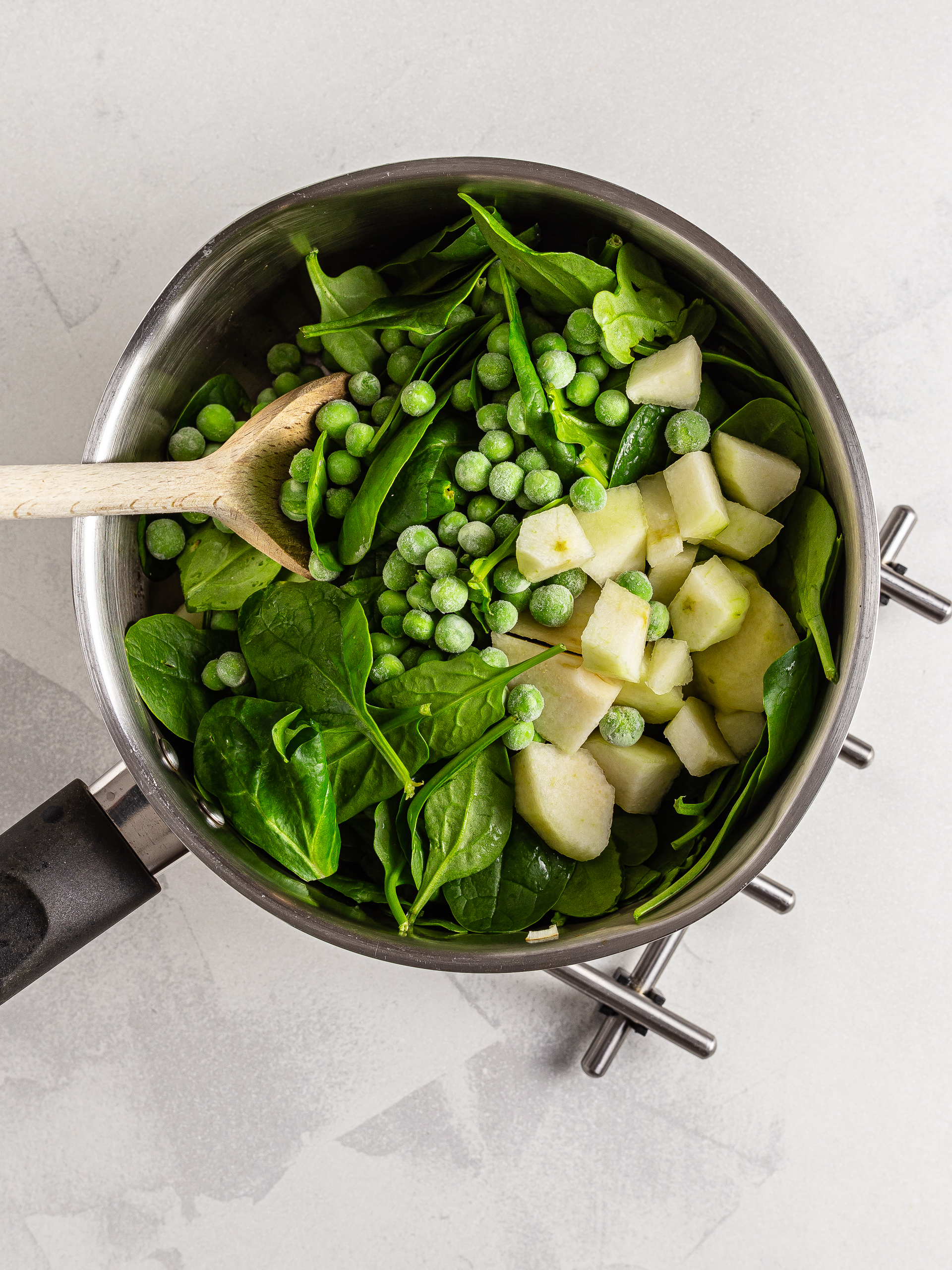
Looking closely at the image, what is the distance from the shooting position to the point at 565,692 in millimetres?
910

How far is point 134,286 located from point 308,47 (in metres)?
0.37

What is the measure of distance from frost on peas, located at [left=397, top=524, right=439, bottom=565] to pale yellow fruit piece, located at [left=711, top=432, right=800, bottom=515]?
0.98ft

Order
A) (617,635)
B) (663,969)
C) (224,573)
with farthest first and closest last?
(663,969)
(224,573)
(617,635)

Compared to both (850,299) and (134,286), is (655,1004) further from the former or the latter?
(134,286)

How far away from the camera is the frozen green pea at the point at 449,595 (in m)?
0.89

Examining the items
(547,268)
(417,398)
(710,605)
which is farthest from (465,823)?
(547,268)

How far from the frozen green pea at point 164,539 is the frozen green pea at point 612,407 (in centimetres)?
47

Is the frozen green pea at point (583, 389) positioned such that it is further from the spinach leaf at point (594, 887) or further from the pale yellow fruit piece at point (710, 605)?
the spinach leaf at point (594, 887)

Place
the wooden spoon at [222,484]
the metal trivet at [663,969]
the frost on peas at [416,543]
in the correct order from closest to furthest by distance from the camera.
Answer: the wooden spoon at [222,484]
the frost on peas at [416,543]
the metal trivet at [663,969]

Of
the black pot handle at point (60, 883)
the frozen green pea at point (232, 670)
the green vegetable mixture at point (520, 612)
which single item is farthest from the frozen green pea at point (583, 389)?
the black pot handle at point (60, 883)

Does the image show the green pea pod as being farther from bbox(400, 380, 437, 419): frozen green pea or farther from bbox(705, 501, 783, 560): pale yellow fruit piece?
bbox(400, 380, 437, 419): frozen green pea

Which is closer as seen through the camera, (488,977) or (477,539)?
(477,539)

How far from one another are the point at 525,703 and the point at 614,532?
191 mm

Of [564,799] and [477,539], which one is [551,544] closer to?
[477,539]
